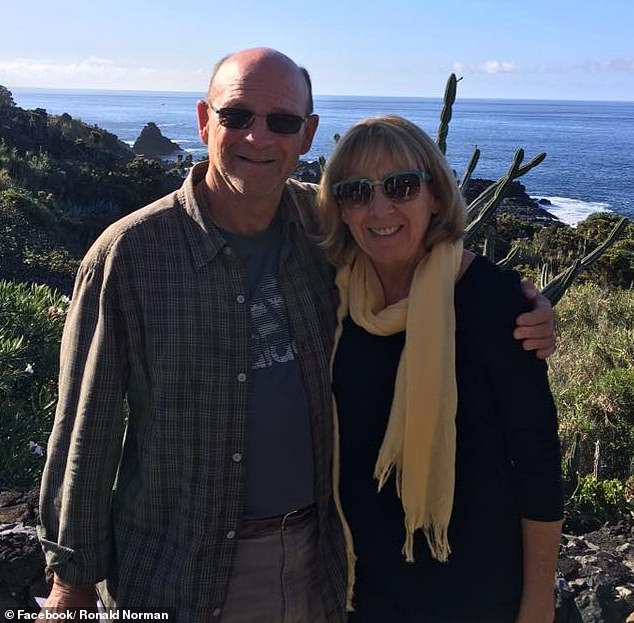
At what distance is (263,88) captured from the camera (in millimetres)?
2342

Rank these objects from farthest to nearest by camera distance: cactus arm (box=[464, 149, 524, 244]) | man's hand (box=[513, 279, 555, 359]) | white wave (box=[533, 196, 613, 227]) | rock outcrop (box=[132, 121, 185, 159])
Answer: rock outcrop (box=[132, 121, 185, 159])
white wave (box=[533, 196, 613, 227])
cactus arm (box=[464, 149, 524, 244])
man's hand (box=[513, 279, 555, 359])

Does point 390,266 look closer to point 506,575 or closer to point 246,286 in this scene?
point 246,286

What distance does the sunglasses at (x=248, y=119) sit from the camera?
233cm

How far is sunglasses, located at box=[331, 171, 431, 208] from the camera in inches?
89.3

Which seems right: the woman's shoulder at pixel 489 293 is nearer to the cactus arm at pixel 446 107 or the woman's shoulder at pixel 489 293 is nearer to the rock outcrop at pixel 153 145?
the cactus arm at pixel 446 107

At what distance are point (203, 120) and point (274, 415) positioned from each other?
1008mm

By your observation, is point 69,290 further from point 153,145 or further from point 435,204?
point 153,145

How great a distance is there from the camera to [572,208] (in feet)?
123

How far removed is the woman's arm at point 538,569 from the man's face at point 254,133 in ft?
4.20

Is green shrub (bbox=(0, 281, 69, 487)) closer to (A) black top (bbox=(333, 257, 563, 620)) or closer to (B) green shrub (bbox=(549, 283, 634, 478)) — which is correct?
(A) black top (bbox=(333, 257, 563, 620))

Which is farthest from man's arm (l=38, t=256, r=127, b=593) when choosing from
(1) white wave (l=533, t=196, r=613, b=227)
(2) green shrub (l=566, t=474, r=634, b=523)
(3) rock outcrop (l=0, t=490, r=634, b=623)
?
(1) white wave (l=533, t=196, r=613, b=227)

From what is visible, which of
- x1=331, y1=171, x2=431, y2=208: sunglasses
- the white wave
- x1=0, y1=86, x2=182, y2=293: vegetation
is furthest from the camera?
the white wave

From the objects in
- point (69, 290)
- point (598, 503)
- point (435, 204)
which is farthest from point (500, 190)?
point (69, 290)

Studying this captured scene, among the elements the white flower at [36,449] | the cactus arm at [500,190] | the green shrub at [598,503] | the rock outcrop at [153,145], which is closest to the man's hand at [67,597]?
the white flower at [36,449]
